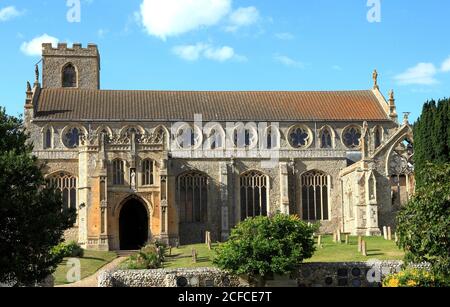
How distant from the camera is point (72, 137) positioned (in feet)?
209

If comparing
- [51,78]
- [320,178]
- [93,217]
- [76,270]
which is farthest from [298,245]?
[51,78]

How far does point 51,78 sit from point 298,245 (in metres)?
43.7

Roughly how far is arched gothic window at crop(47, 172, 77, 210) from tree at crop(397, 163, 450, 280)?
3450 cm

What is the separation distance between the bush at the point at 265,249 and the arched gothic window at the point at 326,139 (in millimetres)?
26980

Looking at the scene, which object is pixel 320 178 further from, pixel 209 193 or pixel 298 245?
pixel 298 245

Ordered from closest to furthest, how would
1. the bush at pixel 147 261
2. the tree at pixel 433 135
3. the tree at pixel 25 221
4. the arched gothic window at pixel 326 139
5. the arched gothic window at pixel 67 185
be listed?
the tree at pixel 25 221 → the bush at pixel 147 261 → the tree at pixel 433 135 → the arched gothic window at pixel 67 185 → the arched gothic window at pixel 326 139

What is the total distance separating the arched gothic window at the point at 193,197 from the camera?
6003 cm

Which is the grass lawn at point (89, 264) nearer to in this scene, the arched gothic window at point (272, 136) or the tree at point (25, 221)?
the tree at point (25, 221)

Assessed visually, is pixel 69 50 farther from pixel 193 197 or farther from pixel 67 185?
pixel 193 197

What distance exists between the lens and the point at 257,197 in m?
61.7

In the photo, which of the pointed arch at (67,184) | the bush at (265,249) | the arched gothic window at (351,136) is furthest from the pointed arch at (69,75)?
the bush at (265,249)

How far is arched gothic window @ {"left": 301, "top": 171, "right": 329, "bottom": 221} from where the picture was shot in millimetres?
62188

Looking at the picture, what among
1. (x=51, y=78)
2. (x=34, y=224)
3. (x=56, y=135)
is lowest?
(x=34, y=224)

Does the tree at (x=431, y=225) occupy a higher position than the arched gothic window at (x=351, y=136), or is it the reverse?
the arched gothic window at (x=351, y=136)
